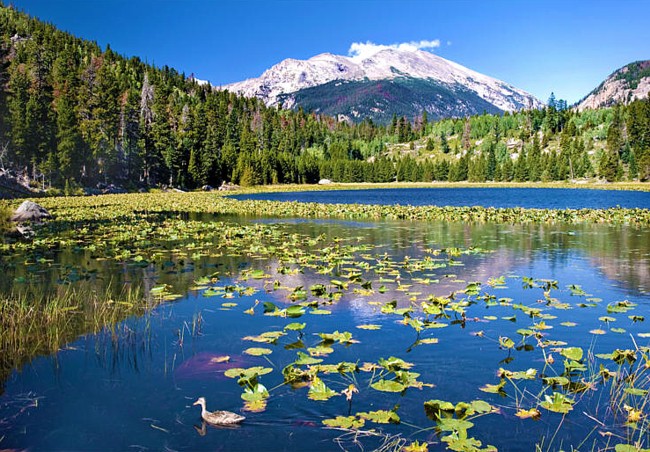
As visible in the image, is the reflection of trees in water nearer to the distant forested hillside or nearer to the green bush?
the green bush

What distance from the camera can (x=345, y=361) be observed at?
859 cm

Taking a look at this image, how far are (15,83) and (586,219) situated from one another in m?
83.8

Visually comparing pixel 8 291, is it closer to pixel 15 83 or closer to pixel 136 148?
pixel 15 83

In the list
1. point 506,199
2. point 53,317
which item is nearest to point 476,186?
point 506,199

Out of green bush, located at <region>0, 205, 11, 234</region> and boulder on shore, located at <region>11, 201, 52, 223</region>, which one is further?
boulder on shore, located at <region>11, 201, 52, 223</region>

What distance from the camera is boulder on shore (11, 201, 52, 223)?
31.5 m

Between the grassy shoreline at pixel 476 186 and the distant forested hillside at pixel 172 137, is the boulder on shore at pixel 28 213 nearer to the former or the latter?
the distant forested hillside at pixel 172 137

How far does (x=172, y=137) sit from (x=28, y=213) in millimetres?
73369

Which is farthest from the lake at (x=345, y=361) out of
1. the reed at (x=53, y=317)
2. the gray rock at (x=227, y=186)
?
the gray rock at (x=227, y=186)

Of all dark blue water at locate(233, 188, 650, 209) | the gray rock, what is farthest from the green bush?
the gray rock

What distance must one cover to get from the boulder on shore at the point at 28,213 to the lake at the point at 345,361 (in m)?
16.5

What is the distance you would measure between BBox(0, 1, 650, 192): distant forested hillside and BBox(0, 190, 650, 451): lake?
68.4 m

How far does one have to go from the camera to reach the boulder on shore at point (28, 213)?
31531mm

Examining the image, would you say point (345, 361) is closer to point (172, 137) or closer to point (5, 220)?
point (5, 220)
